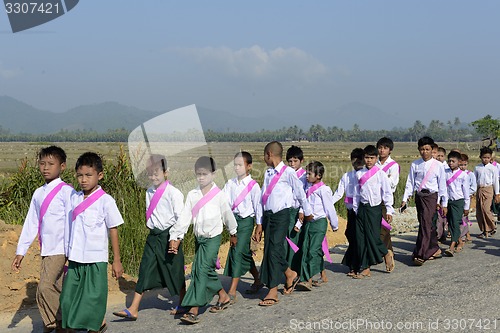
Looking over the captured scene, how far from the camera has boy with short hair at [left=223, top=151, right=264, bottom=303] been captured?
7199 mm

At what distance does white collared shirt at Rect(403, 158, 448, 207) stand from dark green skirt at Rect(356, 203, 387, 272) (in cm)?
111

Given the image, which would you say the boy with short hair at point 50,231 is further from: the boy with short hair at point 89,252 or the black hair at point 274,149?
the black hair at point 274,149

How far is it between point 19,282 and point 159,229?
205cm

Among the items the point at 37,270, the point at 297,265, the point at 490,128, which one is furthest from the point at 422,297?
the point at 490,128

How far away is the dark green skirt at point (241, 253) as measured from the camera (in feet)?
23.5

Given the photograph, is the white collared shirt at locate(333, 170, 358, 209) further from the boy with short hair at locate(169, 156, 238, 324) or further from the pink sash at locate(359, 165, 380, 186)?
the boy with short hair at locate(169, 156, 238, 324)

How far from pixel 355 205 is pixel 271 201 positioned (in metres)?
1.96

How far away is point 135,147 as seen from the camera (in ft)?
31.9

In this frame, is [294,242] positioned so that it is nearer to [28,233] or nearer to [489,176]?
[28,233]

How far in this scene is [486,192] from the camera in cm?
1270

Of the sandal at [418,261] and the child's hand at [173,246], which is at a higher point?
the child's hand at [173,246]

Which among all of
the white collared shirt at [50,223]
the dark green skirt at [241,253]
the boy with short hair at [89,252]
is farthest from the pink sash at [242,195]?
the white collared shirt at [50,223]

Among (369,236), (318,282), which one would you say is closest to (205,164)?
(318,282)

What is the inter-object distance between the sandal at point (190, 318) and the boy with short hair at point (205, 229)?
0.06m
